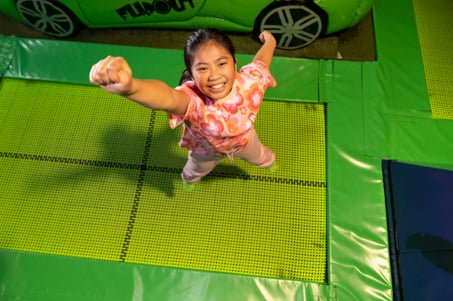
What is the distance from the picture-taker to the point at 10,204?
1899 millimetres

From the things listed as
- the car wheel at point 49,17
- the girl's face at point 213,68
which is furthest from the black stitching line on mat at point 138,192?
the girl's face at point 213,68

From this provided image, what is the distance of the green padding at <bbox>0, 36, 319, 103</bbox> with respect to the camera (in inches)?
83.4

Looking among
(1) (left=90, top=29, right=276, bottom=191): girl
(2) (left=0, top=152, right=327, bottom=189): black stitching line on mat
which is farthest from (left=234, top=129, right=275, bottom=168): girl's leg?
(2) (left=0, top=152, right=327, bottom=189): black stitching line on mat

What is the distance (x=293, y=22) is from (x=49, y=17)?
180 centimetres

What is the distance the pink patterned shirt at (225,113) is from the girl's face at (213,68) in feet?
0.25

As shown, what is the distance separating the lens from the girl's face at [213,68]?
0.91 meters

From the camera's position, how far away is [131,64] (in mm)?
2211

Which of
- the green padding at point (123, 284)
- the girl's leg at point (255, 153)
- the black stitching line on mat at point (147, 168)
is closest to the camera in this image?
the girl's leg at point (255, 153)

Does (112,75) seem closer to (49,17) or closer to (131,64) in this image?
(131,64)

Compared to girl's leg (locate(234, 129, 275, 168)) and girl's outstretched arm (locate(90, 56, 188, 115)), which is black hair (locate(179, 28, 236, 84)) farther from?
girl's leg (locate(234, 129, 275, 168))

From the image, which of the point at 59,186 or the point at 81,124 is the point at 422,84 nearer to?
the point at 81,124

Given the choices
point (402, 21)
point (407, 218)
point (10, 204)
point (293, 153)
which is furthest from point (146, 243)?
point (402, 21)

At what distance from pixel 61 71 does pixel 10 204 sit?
0.97m

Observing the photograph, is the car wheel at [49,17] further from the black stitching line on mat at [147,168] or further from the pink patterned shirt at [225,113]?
the pink patterned shirt at [225,113]
